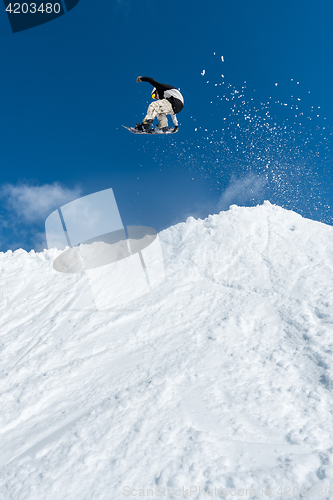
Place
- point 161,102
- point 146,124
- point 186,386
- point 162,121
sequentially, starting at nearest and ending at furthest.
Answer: point 186,386 → point 161,102 → point 146,124 → point 162,121

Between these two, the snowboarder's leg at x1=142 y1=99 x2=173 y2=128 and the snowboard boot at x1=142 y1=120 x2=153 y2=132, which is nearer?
the snowboarder's leg at x1=142 y1=99 x2=173 y2=128

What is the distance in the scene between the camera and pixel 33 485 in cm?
468

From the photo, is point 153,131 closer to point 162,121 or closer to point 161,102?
point 162,121

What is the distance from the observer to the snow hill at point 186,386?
4418 mm

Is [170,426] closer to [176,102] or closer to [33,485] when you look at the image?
[33,485]

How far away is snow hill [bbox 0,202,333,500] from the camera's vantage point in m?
4.42

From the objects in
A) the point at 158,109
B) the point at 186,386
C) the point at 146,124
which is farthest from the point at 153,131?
the point at 186,386

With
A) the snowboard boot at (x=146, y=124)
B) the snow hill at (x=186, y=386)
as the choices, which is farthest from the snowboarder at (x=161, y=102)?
the snow hill at (x=186, y=386)

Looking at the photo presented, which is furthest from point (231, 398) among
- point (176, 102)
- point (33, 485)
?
point (176, 102)

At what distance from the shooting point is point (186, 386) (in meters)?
6.39

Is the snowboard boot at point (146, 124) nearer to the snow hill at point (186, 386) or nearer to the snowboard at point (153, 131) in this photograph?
the snowboard at point (153, 131)

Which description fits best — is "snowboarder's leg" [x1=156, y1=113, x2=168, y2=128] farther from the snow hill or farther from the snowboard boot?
the snow hill

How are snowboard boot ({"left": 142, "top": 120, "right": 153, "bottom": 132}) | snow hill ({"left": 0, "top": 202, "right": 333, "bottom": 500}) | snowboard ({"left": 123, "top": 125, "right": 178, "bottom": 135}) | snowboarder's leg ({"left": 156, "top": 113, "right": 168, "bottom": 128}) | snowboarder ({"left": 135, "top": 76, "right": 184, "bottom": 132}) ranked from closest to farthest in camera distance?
snow hill ({"left": 0, "top": 202, "right": 333, "bottom": 500})
snowboarder ({"left": 135, "top": 76, "right": 184, "bottom": 132})
snowboard boot ({"left": 142, "top": 120, "right": 153, "bottom": 132})
snowboard ({"left": 123, "top": 125, "right": 178, "bottom": 135})
snowboarder's leg ({"left": 156, "top": 113, "right": 168, "bottom": 128})

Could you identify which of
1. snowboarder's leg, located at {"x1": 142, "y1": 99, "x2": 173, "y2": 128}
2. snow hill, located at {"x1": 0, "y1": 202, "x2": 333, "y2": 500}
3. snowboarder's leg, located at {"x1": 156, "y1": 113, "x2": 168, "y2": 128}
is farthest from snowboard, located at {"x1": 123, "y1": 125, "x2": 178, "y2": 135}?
snow hill, located at {"x1": 0, "y1": 202, "x2": 333, "y2": 500}
